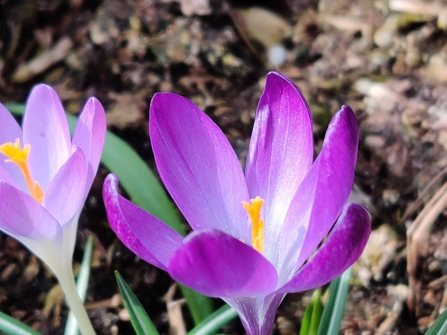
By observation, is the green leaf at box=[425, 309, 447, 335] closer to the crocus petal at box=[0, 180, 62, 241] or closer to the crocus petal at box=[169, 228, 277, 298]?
the crocus petal at box=[169, 228, 277, 298]

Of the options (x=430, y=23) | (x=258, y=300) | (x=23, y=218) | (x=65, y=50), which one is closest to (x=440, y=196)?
(x=430, y=23)

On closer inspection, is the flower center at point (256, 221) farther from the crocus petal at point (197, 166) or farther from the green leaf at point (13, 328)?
the green leaf at point (13, 328)

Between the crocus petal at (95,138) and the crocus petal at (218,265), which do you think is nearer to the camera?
the crocus petal at (218,265)

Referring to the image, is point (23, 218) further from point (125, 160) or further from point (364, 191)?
point (364, 191)

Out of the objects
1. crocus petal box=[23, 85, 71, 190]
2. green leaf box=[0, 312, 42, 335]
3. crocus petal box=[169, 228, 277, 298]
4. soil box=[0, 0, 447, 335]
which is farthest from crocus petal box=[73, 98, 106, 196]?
soil box=[0, 0, 447, 335]

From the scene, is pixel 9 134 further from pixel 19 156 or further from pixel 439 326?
pixel 439 326

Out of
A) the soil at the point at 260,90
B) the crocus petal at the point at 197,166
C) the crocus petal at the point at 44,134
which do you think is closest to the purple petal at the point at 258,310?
the crocus petal at the point at 197,166
